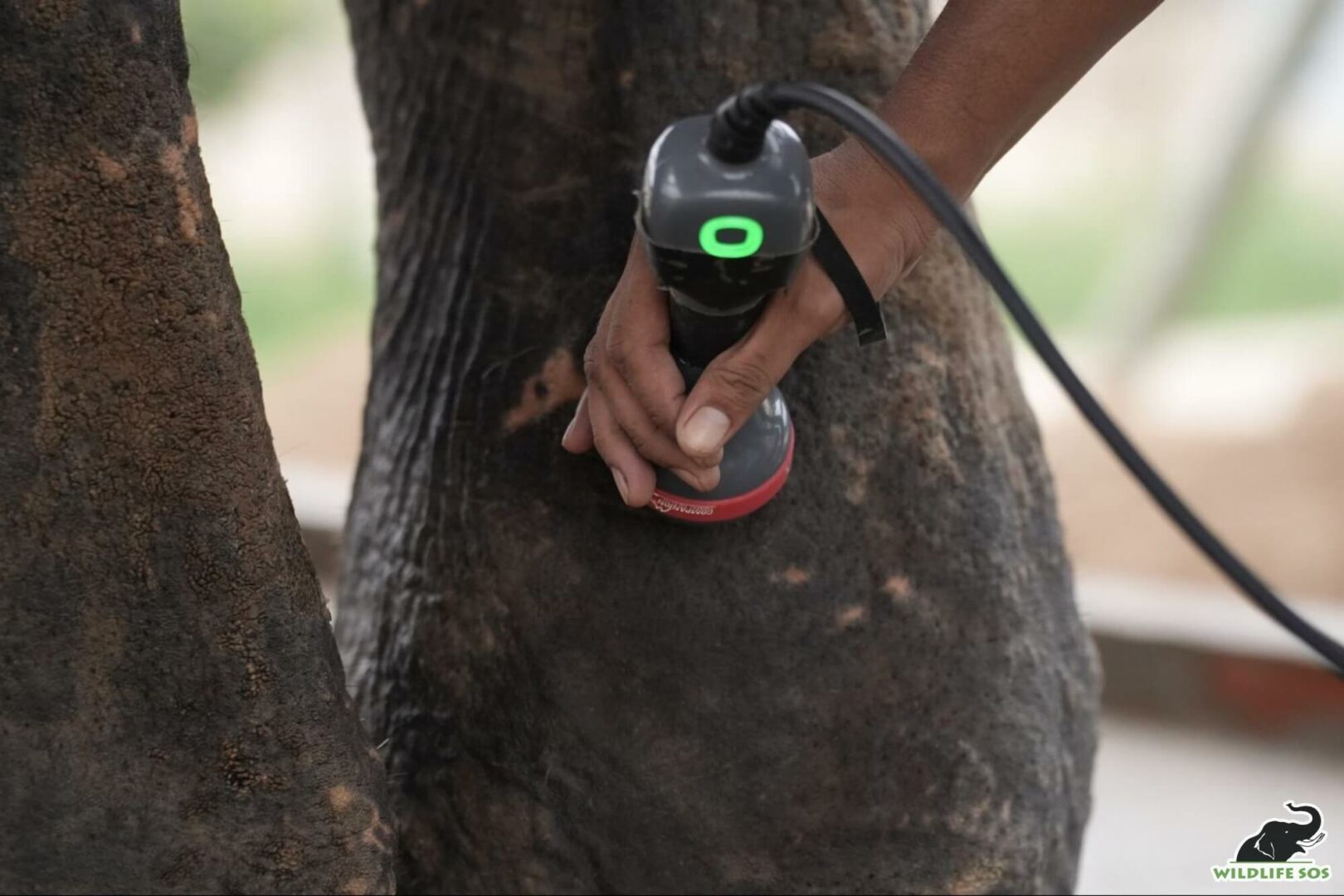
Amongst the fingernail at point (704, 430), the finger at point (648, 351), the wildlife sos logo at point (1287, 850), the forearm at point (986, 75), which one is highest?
the forearm at point (986, 75)

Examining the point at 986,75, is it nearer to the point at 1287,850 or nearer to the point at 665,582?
the point at 665,582

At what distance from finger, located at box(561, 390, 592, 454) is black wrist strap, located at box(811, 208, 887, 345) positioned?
20cm

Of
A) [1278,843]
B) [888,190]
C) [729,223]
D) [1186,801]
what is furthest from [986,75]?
A: [1186,801]

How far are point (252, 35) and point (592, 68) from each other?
4.22 metres

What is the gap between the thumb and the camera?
Result: 0.84 meters

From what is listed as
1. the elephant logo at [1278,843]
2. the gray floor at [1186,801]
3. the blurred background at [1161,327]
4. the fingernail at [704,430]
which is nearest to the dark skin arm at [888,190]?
the fingernail at [704,430]

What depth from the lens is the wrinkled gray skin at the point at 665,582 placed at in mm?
1028

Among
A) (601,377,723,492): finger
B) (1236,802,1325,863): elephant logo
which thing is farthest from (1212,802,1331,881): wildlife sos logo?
(601,377,723,492): finger

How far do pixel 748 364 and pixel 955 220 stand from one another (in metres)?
0.16

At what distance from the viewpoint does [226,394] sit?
85 cm

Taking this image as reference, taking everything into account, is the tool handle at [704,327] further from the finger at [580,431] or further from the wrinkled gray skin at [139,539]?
the wrinkled gray skin at [139,539]

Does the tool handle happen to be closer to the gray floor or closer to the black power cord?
the black power cord

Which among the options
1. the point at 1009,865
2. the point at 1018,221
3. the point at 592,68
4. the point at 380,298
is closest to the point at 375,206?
the point at 380,298

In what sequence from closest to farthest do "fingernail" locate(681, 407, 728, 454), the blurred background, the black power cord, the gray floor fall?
the black power cord → "fingernail" locate(681, 407, 728, 454) → the gray floor → the blurred background
